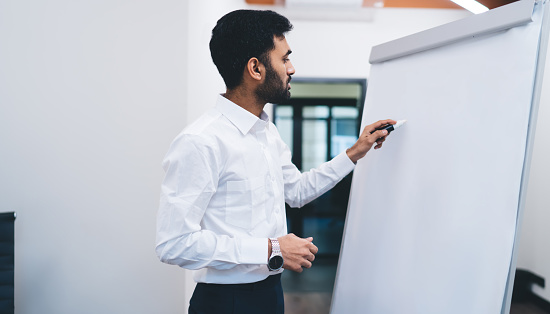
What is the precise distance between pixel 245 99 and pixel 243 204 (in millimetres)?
328

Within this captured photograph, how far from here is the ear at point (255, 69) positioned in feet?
3.80

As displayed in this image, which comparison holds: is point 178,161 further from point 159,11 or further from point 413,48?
point 159,11

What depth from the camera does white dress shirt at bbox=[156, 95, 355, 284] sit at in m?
0.99

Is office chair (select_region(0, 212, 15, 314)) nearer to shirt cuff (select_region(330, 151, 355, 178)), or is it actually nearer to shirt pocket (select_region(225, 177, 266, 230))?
shirt pocket (select_region(225, 177, 266, 230))

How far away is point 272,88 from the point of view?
3.92 feet

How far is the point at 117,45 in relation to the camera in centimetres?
189

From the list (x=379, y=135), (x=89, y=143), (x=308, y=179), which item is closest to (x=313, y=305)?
(x=308, y=179)

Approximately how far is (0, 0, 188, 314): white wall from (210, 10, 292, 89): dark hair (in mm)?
825

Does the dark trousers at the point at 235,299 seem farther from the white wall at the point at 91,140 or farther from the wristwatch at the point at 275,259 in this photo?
the white wall at the point at 91,140

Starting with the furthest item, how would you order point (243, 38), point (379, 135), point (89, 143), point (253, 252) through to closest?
point (89, 143) → point (379, 135) → point (243, 38) → point (253, 252)

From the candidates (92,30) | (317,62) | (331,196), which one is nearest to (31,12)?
(92,30)

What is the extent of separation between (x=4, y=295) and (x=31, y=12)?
1241 millimetres

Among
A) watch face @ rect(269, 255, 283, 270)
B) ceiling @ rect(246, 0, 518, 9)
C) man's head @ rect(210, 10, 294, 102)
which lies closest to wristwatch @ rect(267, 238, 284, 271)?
watch face @ rect(269, 255, 283, 270)

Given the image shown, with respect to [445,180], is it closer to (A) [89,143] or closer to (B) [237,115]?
(B) [237,115]
